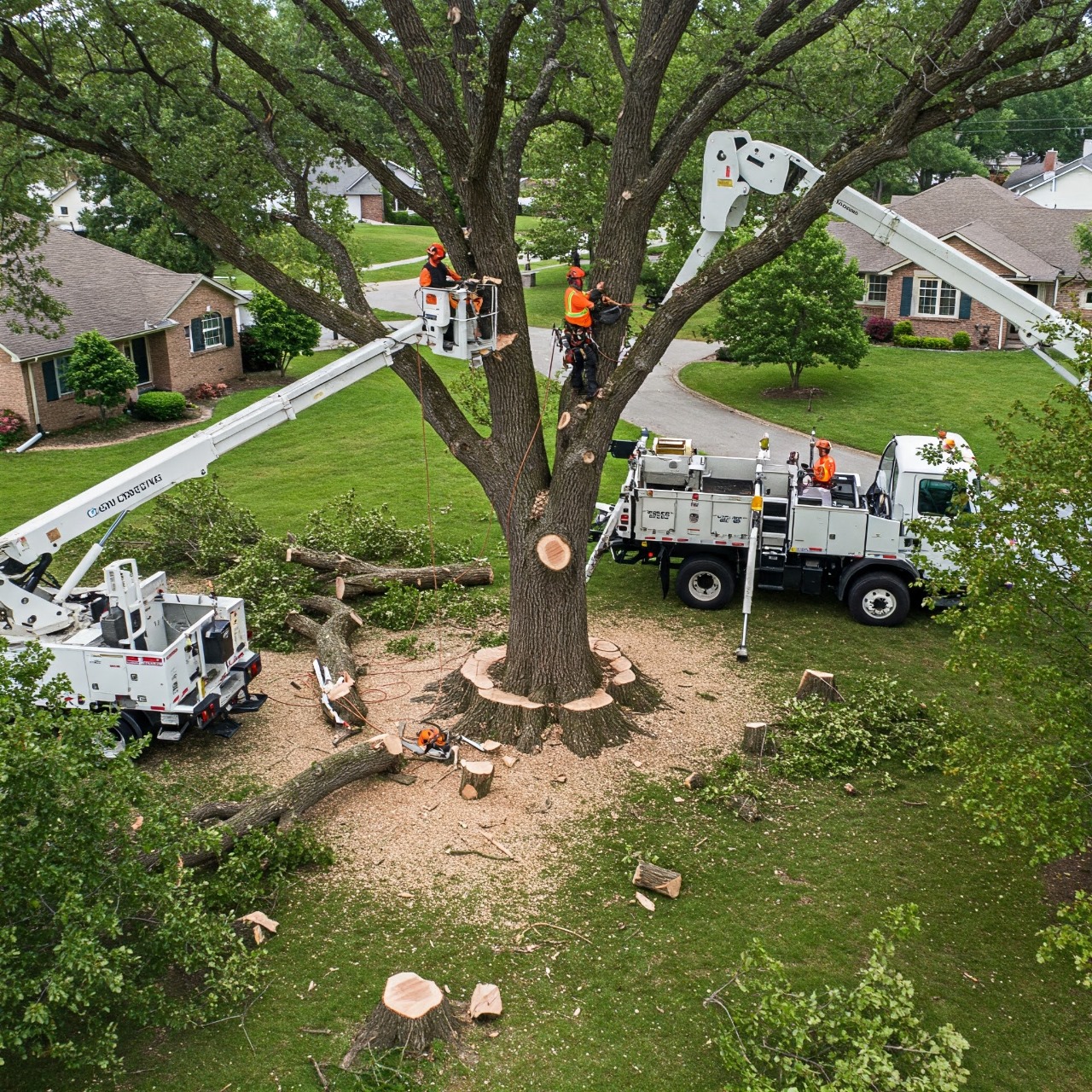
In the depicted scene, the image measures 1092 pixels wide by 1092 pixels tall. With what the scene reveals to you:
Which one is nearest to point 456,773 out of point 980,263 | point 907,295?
point 907,295

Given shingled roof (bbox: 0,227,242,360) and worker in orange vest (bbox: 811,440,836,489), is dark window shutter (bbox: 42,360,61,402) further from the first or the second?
worker in orange vest (bbox: 811,440,836,489)

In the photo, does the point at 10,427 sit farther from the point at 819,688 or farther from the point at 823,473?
the point at 819,688

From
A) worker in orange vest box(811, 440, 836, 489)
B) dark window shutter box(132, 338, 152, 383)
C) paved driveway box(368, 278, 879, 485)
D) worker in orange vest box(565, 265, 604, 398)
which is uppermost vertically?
worker in orange vest box(565, 265, 604, 398)

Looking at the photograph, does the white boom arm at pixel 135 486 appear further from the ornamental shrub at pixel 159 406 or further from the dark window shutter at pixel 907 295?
the dark window shutter at pixel 907 295

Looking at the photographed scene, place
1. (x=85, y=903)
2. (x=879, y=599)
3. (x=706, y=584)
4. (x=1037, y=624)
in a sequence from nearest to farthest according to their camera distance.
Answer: (x=85, y=903) → (x=1037, y=624) → (x=879, y=599) → (x=706, y=584)

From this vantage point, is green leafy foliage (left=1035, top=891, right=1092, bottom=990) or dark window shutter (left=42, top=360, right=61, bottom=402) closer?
green leafy foliage (left=1035, top=891, right=1092, bottom=990)

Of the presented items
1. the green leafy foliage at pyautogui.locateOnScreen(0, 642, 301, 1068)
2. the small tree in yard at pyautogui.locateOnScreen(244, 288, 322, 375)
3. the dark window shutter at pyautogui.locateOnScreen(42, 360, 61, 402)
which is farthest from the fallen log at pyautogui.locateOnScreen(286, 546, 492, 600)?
the small tree in yard at pyautogui.locateOnScreen(244, 288, 322, 375)

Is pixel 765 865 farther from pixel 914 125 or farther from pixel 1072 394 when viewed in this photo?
pixel 914 125
